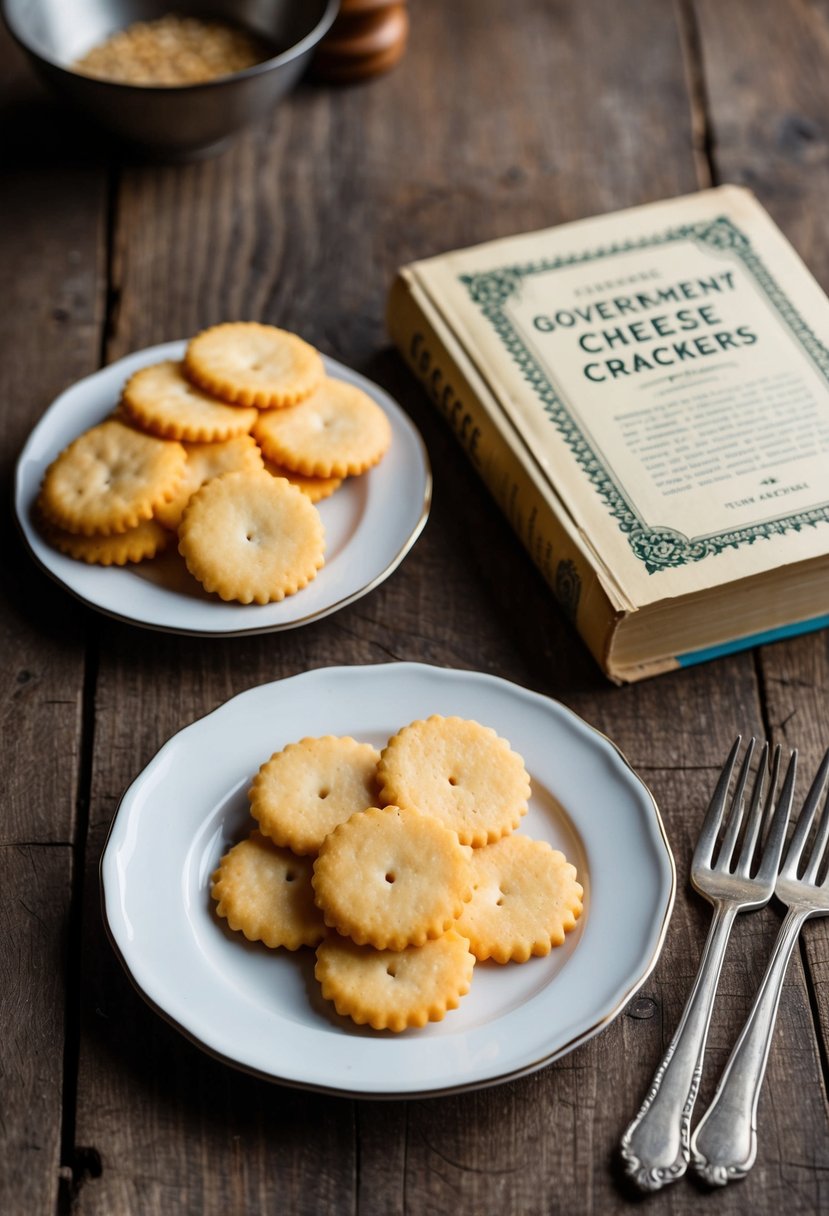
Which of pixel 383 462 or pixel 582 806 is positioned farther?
pixel 383 462

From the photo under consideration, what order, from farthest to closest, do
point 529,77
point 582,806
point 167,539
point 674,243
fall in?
point 529,77
point 674,243
point 167,539
point 582,806

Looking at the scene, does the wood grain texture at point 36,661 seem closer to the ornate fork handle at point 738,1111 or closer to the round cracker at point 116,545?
the round cracker at point 116,545

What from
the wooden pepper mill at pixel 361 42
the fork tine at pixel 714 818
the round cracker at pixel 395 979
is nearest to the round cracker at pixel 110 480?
the round cracker at pixel 395 979

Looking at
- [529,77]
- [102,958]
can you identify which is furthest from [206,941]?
[529,77]

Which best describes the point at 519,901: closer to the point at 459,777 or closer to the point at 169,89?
the point at 459,777

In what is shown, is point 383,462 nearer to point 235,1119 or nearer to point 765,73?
point 235,1119

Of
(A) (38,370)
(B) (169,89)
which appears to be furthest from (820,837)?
(B) (169,89)

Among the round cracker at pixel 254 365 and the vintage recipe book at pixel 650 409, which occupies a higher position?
the round cracker at pixel 254 365
